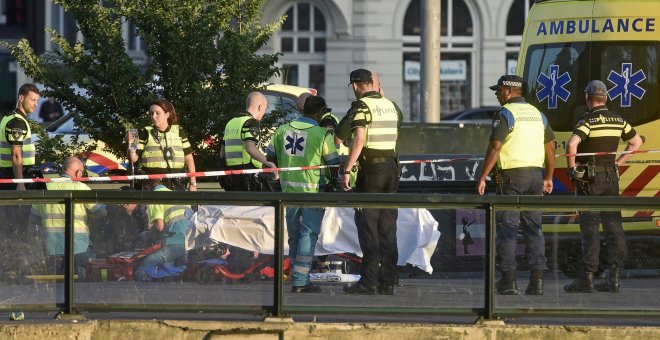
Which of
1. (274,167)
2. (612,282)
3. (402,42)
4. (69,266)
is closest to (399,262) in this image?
(612,282)

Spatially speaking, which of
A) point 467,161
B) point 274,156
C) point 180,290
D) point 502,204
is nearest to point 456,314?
point 502,204

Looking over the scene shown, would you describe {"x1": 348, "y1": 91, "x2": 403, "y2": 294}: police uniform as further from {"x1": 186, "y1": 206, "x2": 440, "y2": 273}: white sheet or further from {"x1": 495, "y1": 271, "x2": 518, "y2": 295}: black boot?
{"x1": 495, "y1": 271, "x2": 518, "y2": 295}: black boot

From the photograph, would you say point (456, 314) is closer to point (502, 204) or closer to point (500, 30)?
point (502, 204)

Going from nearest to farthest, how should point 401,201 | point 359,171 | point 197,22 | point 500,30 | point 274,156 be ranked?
point 401,201 < point 359,171 < point 274,156 < point 197,22 < point 500,30

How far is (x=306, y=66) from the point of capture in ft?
133

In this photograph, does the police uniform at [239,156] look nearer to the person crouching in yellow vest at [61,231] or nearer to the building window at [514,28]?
the person crouching in yellow vest at [61,231]

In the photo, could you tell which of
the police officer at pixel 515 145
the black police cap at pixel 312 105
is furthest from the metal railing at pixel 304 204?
the black police cap at pixel 312 105

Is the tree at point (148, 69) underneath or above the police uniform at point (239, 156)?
above

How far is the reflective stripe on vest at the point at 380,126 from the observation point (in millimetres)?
12164

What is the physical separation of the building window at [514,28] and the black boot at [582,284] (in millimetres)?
29604

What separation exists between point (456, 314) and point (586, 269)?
945 mm

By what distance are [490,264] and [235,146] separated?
446 cm

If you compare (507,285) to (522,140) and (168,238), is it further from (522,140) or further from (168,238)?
(168,238)

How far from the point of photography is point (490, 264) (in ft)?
34.3
